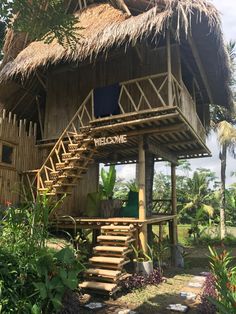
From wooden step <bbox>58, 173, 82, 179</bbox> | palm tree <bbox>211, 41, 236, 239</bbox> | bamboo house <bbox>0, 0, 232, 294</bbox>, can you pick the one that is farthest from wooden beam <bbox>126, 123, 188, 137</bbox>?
palm tree <bbox>211, 41, 236, 239</bbox>

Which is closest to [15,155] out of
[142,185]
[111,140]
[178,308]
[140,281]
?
[111,140]

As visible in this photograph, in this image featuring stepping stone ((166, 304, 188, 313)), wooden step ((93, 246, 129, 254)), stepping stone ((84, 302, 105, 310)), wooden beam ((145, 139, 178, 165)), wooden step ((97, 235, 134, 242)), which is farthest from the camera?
wooden beam ((145, 139, 178, 165))

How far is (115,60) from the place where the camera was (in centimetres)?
967

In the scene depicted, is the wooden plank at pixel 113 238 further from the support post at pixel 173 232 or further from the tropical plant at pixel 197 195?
the tropical plant at pixel 197 195

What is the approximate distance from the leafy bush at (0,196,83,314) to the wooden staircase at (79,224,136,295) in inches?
61.4

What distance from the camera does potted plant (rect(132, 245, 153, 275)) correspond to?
7.50 meters

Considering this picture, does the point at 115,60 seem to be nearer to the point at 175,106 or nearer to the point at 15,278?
the point at 175,106

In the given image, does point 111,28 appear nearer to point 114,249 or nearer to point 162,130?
point 162,130

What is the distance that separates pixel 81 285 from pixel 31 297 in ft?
7.23

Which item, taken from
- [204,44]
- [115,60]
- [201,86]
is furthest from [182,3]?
[201,86]

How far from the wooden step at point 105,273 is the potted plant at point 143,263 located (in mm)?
963

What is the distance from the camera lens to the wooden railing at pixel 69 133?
886cm

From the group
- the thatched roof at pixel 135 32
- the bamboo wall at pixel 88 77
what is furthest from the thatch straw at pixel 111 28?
the bamboo wall at pixel 88 77

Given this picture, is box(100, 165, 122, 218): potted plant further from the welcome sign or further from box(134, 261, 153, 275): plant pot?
box(134, 261, 153, 275): plant pot
